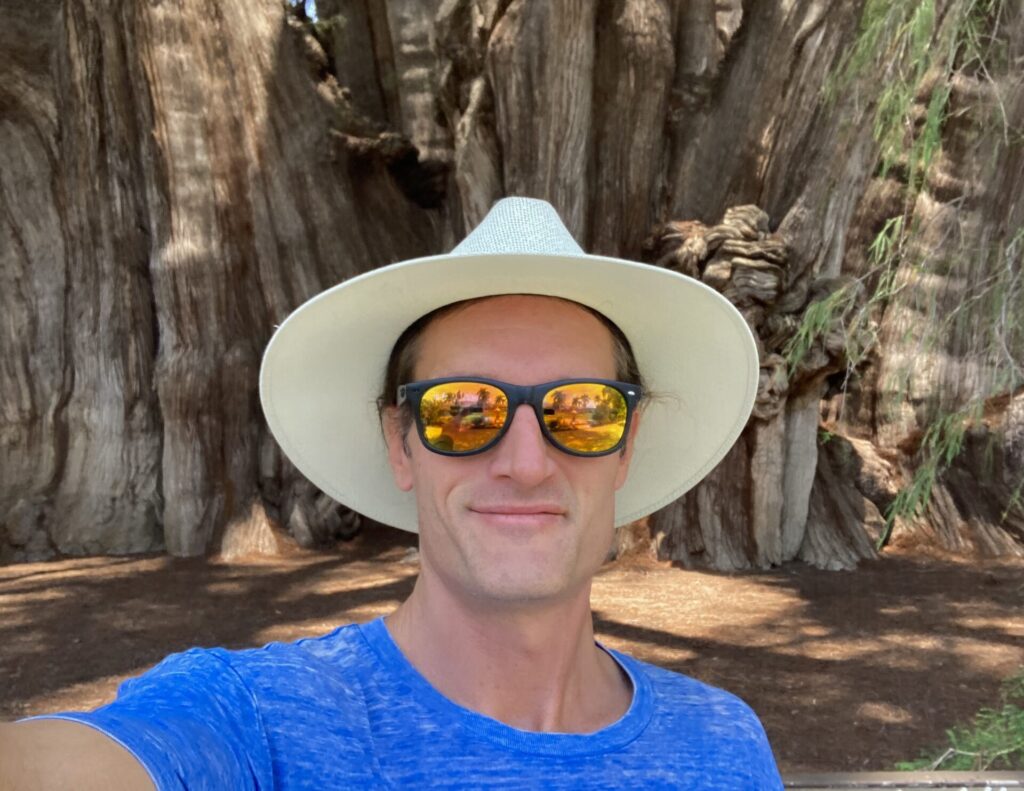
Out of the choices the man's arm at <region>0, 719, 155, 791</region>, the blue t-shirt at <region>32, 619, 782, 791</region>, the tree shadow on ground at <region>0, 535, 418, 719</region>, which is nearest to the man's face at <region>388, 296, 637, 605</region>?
the blue t-shirt at <region>32, 619, 782, 791</region>

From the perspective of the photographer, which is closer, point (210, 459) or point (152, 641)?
point (152, 641)

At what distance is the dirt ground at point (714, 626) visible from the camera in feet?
11.3

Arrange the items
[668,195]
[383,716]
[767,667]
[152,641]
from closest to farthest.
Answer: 1. [383,716]
2. [767,667]
3. [152,641]
4. [668,195]

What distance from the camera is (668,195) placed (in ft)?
20.1

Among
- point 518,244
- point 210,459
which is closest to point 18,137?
point 210,459

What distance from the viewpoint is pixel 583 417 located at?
1.21m

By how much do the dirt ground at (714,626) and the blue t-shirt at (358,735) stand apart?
2.12 metres

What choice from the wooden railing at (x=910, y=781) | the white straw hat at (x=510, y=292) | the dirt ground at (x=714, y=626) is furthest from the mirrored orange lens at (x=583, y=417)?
the dirt ground at (x=714, y=626)

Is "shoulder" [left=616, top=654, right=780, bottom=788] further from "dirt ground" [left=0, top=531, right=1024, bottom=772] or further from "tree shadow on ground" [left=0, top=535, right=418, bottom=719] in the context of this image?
"tree shadow on ground" [left=0, top=535, right=418, bottom=719]

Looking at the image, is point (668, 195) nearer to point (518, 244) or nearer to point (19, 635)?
point (19, 635)

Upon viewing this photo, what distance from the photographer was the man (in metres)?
0.98

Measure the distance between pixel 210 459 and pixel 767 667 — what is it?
13.6 feet

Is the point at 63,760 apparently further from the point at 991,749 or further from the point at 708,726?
the point at 991,749

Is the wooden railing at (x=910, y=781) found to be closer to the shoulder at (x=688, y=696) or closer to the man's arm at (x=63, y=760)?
the shoulder at (x=688, y=696)
